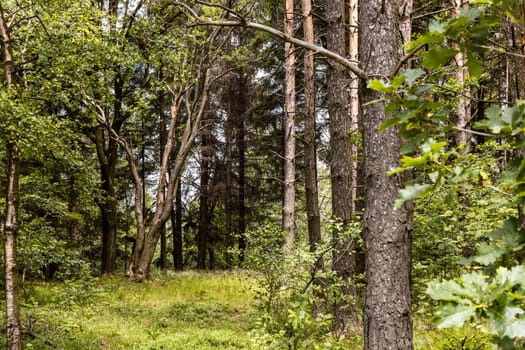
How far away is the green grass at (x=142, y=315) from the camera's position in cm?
661

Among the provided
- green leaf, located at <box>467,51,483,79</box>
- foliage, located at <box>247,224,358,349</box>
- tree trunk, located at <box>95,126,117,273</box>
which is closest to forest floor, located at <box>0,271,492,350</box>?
foliage, located at <box>247,224,358,349</box>

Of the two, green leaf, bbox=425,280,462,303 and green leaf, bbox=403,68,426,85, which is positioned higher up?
green leaf, bbox=403,68,426,85

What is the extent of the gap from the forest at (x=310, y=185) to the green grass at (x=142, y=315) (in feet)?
0.18

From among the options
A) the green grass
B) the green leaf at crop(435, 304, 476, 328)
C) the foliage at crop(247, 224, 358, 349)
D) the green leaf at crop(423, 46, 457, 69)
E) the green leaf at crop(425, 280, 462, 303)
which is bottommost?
the green grass

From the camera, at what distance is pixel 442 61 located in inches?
56.6

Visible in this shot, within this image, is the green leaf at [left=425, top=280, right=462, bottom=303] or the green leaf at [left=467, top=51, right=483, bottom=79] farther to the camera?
the green leaf at [left=467, top=51, right=483, bottom=79]

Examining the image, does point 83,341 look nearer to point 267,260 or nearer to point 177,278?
point 267,260

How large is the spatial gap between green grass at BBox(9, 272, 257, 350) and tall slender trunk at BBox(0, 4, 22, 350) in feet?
1.73

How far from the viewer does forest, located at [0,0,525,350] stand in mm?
1422

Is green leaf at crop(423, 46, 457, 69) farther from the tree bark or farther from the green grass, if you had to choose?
the tree bark

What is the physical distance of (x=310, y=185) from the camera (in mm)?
8156

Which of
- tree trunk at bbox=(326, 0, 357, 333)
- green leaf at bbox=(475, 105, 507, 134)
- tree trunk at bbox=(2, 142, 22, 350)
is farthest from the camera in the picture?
tree trunk at bbox=(326, 0, 357, 333)

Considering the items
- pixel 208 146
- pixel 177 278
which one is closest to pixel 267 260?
pixel 177 278

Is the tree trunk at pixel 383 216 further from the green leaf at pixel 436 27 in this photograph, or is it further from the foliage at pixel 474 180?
the green leaf at pixel 436 27
